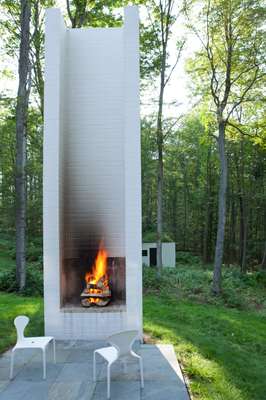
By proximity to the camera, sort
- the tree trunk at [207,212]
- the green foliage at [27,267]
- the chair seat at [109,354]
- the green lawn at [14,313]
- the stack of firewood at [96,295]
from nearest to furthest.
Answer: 1. the chair seat at [109,354]
2. the stack of firewood at [96,295]
3. the green lawn at [14,313]
4. the green foliage at [27,267]
5. the tree trunk at [207,212]

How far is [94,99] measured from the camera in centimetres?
619

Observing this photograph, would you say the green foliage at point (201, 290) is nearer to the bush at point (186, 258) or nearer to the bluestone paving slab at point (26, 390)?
the bluestone paving slab at point (26, 390)

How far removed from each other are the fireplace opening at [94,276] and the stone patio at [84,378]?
38.5 inches

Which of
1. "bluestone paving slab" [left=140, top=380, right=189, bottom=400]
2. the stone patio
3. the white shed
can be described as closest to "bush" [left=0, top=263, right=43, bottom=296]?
the stone patio

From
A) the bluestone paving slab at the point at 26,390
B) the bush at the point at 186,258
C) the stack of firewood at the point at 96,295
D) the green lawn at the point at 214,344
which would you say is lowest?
the bush at the point at 186,258

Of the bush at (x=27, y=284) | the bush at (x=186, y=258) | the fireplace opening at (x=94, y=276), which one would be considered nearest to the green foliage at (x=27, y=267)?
the bush at (x=27, y=284)

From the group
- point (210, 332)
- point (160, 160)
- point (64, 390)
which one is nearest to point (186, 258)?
point (160, 160)

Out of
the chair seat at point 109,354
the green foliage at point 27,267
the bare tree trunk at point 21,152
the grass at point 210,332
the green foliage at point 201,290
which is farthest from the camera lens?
the green foliage at point 201,290

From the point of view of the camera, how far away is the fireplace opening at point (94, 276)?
5.82 m

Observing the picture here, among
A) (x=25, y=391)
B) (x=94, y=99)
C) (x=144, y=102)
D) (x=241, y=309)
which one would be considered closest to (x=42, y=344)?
(x=25, y=391)

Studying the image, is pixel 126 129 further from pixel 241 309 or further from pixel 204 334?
pixel 241 309

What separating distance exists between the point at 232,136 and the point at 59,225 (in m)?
8.30

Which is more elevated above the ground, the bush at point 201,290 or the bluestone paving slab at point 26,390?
the bluestone paving slab at point 26,390

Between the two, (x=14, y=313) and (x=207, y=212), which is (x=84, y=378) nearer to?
(x=14, y=313)
